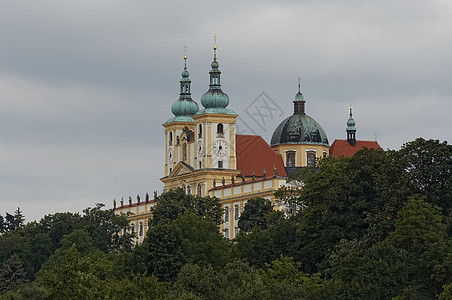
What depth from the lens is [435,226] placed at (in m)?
92.8

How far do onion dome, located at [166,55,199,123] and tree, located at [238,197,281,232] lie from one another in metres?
44.8

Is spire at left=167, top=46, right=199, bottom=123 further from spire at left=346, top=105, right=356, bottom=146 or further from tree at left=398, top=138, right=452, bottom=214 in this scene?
tree at left=398, top=138, right=452, bottom=214

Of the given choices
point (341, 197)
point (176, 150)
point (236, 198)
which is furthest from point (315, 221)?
point (176, 150)

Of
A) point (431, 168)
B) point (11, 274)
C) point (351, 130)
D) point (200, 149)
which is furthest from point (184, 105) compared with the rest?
point (431, 168)

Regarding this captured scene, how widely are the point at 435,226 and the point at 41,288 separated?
2503 centimetres

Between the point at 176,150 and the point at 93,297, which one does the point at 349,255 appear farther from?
the point at 176,150

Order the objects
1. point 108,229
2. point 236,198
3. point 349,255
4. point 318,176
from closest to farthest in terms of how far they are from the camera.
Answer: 1. point 349,255
2. point 318,176
3. point 108,229
4. point 236,198

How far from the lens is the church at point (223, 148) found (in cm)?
17538

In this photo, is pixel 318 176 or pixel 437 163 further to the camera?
pixel 318 176

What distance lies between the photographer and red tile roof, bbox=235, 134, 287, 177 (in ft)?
582

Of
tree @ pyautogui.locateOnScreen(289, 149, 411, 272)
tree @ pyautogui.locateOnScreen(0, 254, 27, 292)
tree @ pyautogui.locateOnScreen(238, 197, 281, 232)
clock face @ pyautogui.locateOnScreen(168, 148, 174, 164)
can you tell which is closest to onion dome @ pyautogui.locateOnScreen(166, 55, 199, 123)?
clock face @ pyautogui.locateOnScreen(168, 148, 174, 164)

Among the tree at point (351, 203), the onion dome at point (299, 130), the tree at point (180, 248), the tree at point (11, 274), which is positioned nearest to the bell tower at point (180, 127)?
the onion dome at point (299, 130)

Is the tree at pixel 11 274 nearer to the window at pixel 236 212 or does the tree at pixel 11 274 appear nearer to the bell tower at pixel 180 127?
the window at pixel 236 212

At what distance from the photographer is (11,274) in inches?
4877
